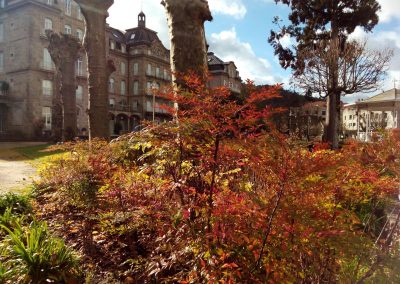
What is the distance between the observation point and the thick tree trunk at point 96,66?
11077mm

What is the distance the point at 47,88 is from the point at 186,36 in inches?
1339

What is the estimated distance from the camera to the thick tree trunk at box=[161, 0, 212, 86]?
6.57 meters

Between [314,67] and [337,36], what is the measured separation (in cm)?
200

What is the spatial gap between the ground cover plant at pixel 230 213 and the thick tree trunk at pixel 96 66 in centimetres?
681

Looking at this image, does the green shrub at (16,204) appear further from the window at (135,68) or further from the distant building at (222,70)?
the distant building at (222,70)

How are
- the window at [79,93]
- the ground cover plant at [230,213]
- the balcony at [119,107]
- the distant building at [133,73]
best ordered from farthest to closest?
the distant building at [133,73]
the balcony at [119,107]
the window at [79,93]
the ground cover plant at [230,213]

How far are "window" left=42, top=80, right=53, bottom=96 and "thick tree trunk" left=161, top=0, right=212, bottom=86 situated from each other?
33455mm

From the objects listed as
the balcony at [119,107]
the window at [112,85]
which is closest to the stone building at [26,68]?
the balcony at [119,107]

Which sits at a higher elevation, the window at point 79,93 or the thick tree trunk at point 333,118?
the window at point 79,93

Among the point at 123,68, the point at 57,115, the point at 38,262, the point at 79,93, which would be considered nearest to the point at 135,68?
the point at 123,68

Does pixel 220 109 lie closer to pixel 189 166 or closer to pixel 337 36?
pixel 189 166

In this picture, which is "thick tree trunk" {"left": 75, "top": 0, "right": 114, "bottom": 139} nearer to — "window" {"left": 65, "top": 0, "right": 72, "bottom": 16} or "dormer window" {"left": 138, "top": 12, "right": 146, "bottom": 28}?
"window" {"left": 65, "top": 0, "right": 72, "bottom": 16}

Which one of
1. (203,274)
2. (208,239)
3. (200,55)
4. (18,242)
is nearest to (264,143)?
(208,239)

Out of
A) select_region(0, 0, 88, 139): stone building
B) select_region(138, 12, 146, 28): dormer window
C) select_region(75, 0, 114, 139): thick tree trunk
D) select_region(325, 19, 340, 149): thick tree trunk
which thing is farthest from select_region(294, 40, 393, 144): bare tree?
select_region(138, 12, 146, 28): dormer window
